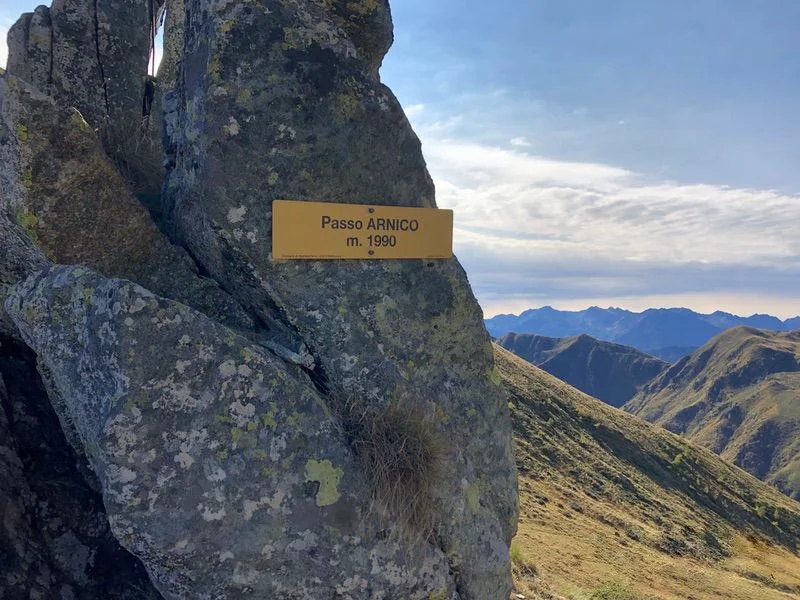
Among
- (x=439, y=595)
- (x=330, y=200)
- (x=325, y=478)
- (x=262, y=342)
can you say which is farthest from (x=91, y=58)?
(x=439, y=595)

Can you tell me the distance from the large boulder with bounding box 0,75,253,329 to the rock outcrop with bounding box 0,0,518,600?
0.02 m

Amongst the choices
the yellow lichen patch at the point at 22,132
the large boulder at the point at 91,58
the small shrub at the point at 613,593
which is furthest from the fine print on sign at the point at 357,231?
the small shrub at the point at 613,593

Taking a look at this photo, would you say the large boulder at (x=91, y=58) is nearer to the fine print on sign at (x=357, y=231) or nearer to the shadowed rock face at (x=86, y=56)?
the shadowed rock face at (x=86, y=56)

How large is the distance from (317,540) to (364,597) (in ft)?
2.37

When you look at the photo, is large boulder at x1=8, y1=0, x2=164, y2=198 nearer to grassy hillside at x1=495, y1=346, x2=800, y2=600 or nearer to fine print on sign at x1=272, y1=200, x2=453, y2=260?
fine print on sign at x1=272, y1=200, x2=453, y2=260

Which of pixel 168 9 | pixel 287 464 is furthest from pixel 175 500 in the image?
pixel 168 9

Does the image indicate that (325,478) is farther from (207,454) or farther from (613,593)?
(613,593)

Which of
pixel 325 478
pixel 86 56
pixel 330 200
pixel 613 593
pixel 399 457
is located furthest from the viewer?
pixel 613 593

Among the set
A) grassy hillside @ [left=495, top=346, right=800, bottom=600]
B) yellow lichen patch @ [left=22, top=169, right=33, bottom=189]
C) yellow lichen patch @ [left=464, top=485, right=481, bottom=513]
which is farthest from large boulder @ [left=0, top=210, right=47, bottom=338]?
grassy hillside @ [left=495, top=346, right=800, bottom=600]

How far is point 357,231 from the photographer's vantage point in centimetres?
641

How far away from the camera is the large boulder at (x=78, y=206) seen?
223 inches

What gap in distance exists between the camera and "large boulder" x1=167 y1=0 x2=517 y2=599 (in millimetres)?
5949

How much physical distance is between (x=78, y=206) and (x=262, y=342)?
2494 mm

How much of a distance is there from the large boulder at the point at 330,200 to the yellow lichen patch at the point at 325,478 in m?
0.84
